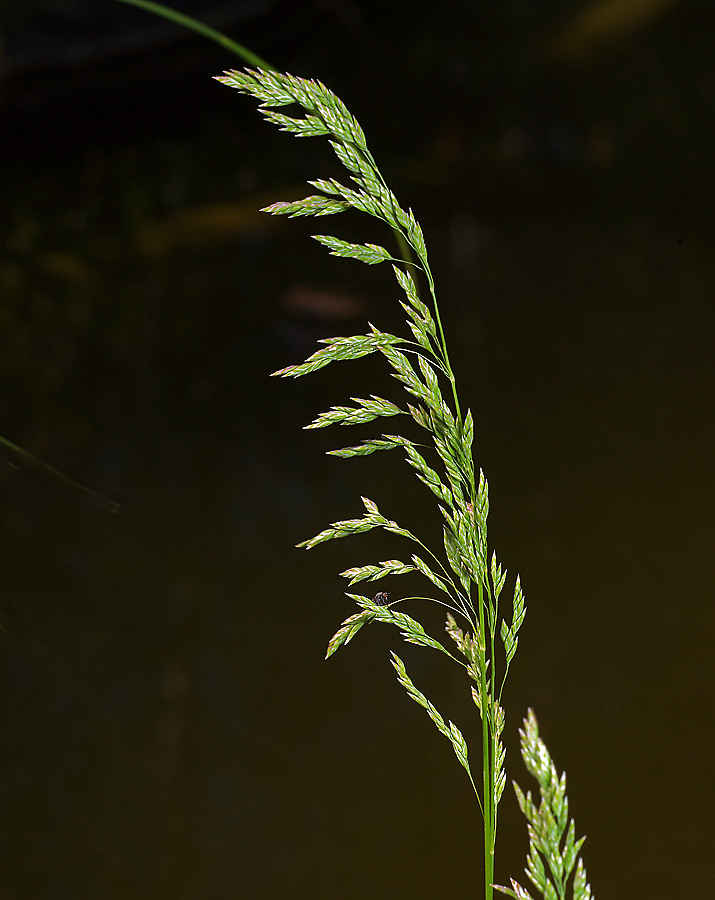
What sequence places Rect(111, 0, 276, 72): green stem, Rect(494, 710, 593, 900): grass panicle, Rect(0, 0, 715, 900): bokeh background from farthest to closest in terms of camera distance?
Rect(0, 0, 715, 900): bokeh background → Rect(111, 0, 276, 72): green stem → Rect(494, 710, 593, 900): grass panicle

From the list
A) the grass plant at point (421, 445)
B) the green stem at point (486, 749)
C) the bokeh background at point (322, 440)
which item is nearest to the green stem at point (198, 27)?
the grass plant at point (421, 445)

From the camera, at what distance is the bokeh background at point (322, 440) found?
56cm

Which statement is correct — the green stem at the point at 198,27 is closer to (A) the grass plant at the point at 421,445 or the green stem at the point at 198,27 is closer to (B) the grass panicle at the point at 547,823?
(A) the grass plant at the point at 421,445

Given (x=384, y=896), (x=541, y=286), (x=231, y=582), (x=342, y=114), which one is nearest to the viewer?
(x=342, y=114)

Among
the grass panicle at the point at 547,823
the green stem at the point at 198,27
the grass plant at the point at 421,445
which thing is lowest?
the grass panicle at the point at 547,823

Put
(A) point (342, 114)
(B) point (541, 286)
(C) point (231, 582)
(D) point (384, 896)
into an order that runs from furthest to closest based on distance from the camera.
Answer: (B) point (541, 286)
(C) point (231, 582)
(D) point (384, 896)
(A) point (342, 114)

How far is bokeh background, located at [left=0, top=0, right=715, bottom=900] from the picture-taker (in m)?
0.56

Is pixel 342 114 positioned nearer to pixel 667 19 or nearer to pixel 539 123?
pixel 539 123

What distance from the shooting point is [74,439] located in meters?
0.75

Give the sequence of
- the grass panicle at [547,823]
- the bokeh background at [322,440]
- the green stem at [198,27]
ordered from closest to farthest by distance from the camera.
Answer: the grass panicle at [547,823]
the green stem at [198,27]
the bokeh background at [322,440]

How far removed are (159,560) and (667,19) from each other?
85cm

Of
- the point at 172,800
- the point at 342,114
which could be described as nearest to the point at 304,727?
the point at 172,800

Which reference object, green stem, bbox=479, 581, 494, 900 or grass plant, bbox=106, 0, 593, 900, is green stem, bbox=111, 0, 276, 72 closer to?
grass plant, bbox=106, 0, 593, 900

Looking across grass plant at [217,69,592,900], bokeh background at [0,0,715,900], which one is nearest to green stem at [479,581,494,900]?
grass plant at [217,69,592,900]
